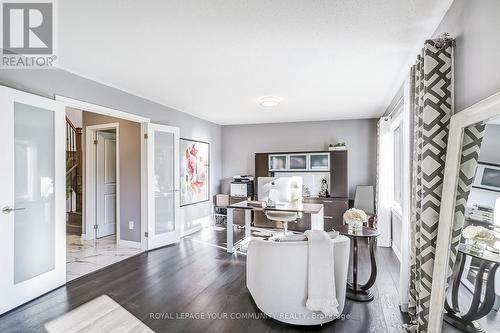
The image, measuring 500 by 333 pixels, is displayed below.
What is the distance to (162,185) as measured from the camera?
4.63 m

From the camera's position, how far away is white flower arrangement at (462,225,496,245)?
1.34m

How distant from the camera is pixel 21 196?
8.63ft

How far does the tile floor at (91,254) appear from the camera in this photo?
353 centimetres

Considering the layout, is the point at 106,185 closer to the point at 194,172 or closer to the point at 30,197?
the point at 194,172

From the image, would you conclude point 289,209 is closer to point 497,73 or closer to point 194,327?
point 194,327

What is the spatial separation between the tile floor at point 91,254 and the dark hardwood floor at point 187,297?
0.21m

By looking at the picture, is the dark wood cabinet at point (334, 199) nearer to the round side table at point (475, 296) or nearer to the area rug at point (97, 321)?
the area rug at point (97, 321)

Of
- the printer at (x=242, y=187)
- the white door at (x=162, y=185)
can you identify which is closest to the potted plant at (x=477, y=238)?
the white door at (x=162, y=185)

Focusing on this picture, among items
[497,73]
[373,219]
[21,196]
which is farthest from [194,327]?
[373,219]

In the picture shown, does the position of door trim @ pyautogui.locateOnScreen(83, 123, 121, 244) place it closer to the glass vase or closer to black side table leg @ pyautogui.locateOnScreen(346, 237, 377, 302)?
the glass vase

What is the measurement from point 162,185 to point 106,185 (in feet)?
4.67

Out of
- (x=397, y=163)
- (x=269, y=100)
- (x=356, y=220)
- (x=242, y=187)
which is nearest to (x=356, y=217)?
(x=356, y=220)

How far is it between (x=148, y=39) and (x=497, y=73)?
94.3 inches

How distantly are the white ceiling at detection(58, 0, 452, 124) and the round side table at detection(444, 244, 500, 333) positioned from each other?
1.62 m
